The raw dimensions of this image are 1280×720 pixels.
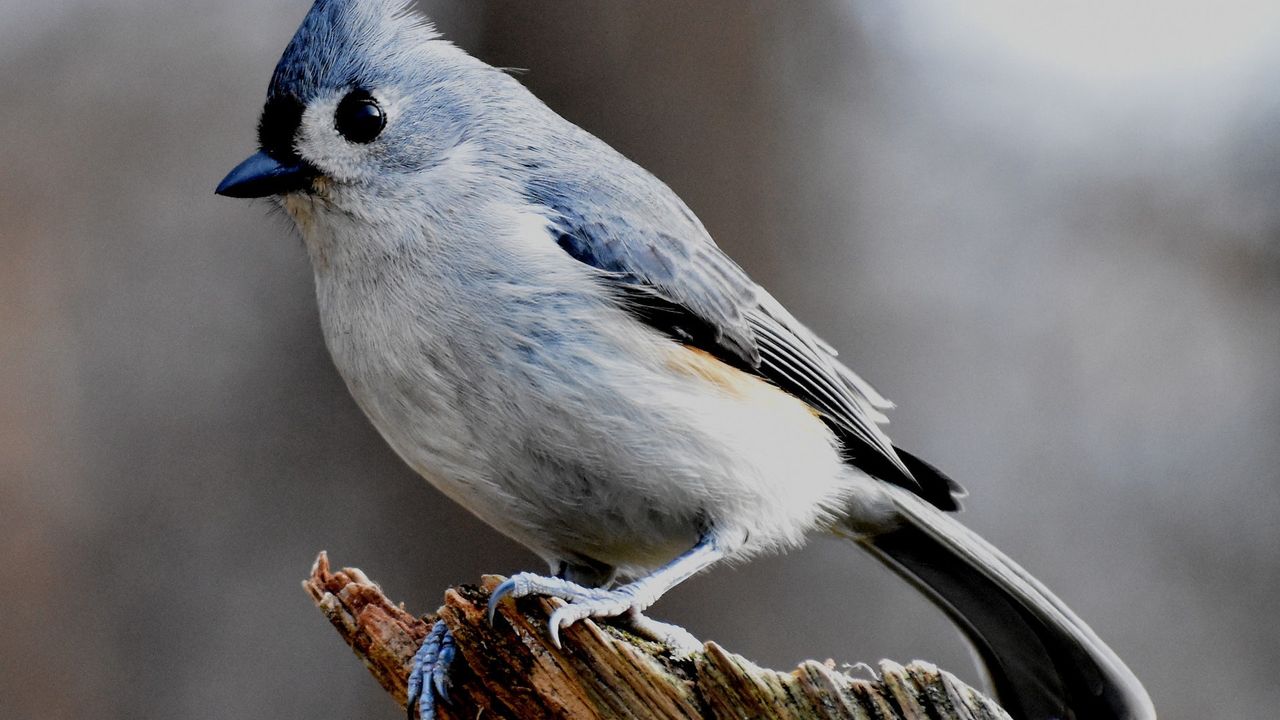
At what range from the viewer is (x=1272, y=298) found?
4.73m

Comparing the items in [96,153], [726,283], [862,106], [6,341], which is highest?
[862,106]

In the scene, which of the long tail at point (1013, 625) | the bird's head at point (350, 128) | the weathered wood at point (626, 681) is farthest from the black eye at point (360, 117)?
the long tail at point (1013, 625)

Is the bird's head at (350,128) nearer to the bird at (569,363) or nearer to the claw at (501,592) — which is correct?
the bird at (569,363)

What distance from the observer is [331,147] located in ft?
7.45

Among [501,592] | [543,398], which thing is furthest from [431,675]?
[543,398]

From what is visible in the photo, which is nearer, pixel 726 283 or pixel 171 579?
pixel 726 283

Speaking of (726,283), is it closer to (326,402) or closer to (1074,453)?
(326,402)

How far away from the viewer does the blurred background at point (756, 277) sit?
3.59 m

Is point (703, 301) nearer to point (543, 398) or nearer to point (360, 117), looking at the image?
point (543, 398)

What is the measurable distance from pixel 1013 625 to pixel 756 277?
4.73 ft

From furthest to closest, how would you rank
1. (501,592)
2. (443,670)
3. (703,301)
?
1. (703,301)
2. (443,670)
3. (501,592)

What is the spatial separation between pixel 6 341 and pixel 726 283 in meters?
2.86

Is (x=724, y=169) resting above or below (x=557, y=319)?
above


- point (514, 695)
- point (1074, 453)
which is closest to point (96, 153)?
point (514, 695)
